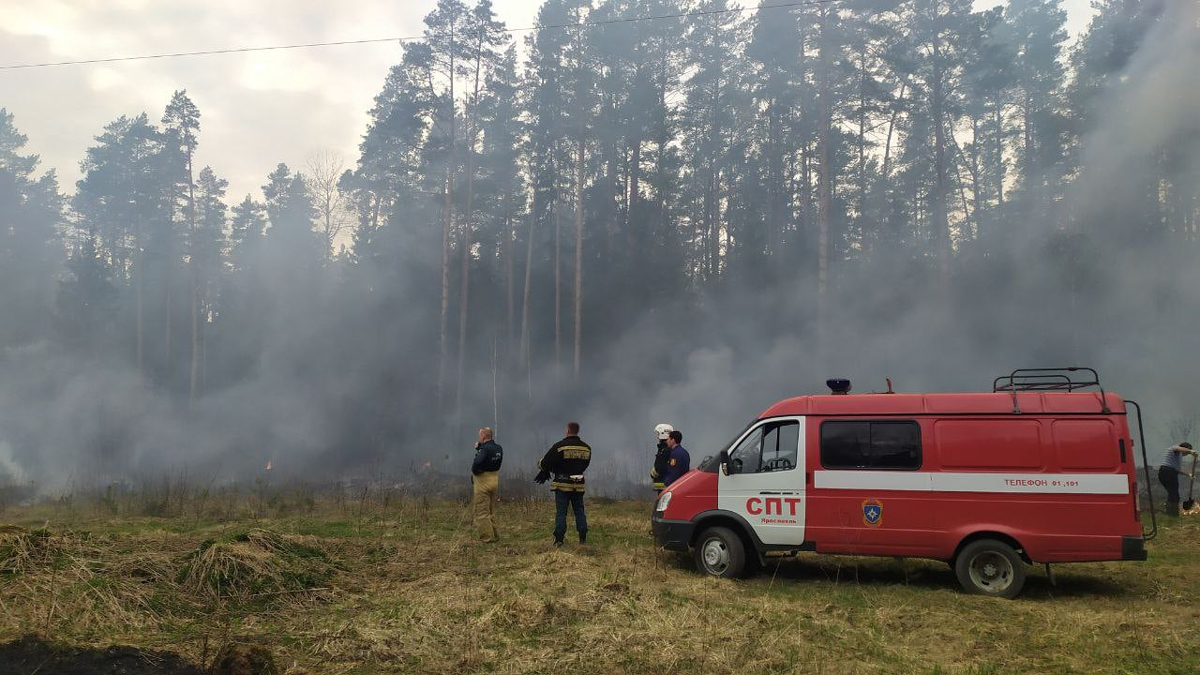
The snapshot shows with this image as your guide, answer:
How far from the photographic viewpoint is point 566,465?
410 inches

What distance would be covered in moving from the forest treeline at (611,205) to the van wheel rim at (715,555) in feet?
58.7

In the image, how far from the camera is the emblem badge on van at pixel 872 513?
806 centimetres

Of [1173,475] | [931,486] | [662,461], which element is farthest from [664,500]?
[1173,475]

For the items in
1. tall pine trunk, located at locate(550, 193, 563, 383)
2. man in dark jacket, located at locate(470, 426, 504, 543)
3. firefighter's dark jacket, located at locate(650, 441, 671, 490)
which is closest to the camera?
man in dark jacket, located at locate(470, 426, 504, 543)

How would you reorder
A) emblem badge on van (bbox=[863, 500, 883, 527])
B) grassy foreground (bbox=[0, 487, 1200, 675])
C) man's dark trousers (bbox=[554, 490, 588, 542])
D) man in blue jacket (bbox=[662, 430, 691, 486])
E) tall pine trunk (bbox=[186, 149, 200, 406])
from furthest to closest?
tall pine trunk (bbox=[186, 149, 200, 406]), man in blue jacket (bbox=[662, 430, 691, 486]), man's dark trousers (bbox=[554, 490, 588, 542]), emblem badge on van (bbox=[863, 500, 883, 527]), grassy foreground (bbox=[0, 487, 1200, 675])

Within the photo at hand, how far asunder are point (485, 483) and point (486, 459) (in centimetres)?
37

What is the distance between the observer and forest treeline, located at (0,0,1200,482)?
27.0 meters

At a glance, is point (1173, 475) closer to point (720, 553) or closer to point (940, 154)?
point (720, 553)

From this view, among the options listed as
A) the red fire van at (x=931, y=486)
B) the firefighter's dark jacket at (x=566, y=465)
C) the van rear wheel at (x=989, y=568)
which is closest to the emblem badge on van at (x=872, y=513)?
the red fire van at (x=931, y=486)

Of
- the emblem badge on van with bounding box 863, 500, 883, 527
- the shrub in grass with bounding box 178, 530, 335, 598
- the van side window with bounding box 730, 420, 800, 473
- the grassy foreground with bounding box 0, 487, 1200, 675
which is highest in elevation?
the van side window with bounding box 730, 420, 800, 473

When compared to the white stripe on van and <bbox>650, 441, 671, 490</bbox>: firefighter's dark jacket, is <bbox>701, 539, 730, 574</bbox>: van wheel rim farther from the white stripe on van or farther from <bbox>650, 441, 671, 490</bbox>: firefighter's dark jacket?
<bbox>650, 441, 671, 490</bbox>: firefighter's dark jacket

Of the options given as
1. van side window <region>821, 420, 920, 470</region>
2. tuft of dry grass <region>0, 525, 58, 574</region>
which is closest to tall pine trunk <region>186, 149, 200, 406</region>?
tuft of dry grass <region>0, 525, 58, 574</region>

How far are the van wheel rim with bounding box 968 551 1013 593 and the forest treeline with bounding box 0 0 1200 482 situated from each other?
17.9 meters

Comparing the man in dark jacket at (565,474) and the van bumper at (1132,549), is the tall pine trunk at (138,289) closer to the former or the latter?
the man in dark jacket at (565,474)
